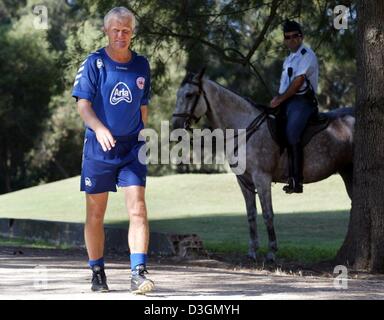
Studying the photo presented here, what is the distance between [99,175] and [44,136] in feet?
139

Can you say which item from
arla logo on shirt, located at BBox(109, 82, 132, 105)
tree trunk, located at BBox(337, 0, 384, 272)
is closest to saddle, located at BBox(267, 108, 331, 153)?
tree trunk, located at BBox(337, 0, 384, 272)

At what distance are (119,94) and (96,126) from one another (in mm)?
396

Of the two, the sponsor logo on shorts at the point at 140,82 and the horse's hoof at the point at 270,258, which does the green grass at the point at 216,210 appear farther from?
the sponsor logo on shorts at the point at 140,82

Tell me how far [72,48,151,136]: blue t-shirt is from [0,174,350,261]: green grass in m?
8.37

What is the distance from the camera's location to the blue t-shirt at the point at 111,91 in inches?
304

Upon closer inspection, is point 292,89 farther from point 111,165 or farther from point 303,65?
point 111,165

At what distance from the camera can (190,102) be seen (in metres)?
14.4

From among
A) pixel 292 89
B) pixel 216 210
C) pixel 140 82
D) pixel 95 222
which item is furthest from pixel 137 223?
pixel 216 210

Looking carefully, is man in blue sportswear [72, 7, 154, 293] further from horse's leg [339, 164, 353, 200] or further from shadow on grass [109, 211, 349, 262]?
horse's leg [339, 164, 353, 200]

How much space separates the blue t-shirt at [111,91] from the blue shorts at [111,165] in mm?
134

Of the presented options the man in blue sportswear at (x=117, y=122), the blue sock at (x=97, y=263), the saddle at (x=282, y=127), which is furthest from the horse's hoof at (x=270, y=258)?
the man in blue sportswear at (x=117, y=122)
